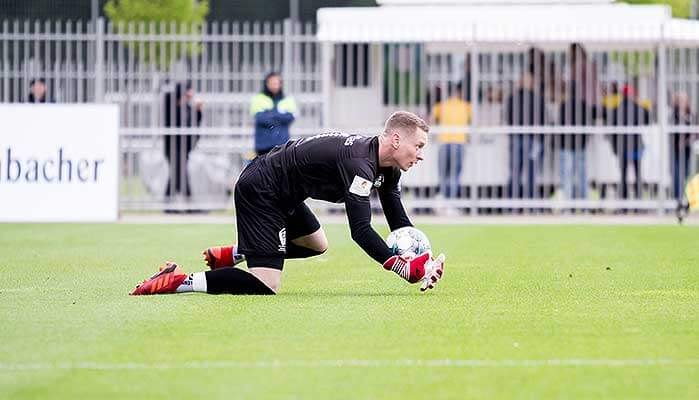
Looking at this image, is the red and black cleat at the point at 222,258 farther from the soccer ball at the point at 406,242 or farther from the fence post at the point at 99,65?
the fence post at the point at 99,65

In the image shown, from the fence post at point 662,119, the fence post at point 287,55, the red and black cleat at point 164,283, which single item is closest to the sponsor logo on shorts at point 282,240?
the red and black cleat at point 164,283

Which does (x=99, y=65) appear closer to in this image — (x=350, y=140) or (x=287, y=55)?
(x=287, y=55)

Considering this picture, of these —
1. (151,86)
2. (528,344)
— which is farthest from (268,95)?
(528,344)

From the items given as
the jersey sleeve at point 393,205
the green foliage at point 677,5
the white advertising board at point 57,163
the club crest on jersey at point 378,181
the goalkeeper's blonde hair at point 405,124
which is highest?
the green foliage at point 677,5

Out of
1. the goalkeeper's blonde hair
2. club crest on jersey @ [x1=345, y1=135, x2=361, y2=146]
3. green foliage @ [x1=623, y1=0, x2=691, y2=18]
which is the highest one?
green foliage @ [x1=623, y1=0, x2=691, y2=18]

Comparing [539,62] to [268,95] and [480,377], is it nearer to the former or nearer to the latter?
[268,95]

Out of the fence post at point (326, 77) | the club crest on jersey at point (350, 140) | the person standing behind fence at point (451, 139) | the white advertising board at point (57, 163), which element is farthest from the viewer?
the fence post at point (326, 77)

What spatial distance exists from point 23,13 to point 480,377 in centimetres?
3131

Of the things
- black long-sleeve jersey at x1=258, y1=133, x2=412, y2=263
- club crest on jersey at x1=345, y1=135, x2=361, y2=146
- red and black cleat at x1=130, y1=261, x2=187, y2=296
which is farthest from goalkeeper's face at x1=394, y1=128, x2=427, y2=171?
red and black cleat at x1=130, y1=261, x2=187, y2=296

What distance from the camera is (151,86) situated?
23953mm

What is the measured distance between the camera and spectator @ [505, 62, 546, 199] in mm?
23188

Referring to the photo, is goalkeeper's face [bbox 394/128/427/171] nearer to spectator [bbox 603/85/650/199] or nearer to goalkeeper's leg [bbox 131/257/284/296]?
goalkeeper's leg [bbox 131/257/284/296]

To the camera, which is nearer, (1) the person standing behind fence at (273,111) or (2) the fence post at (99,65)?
(1) the person standing behind fence at (273,111)

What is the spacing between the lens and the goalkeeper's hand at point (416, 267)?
9812 mm
